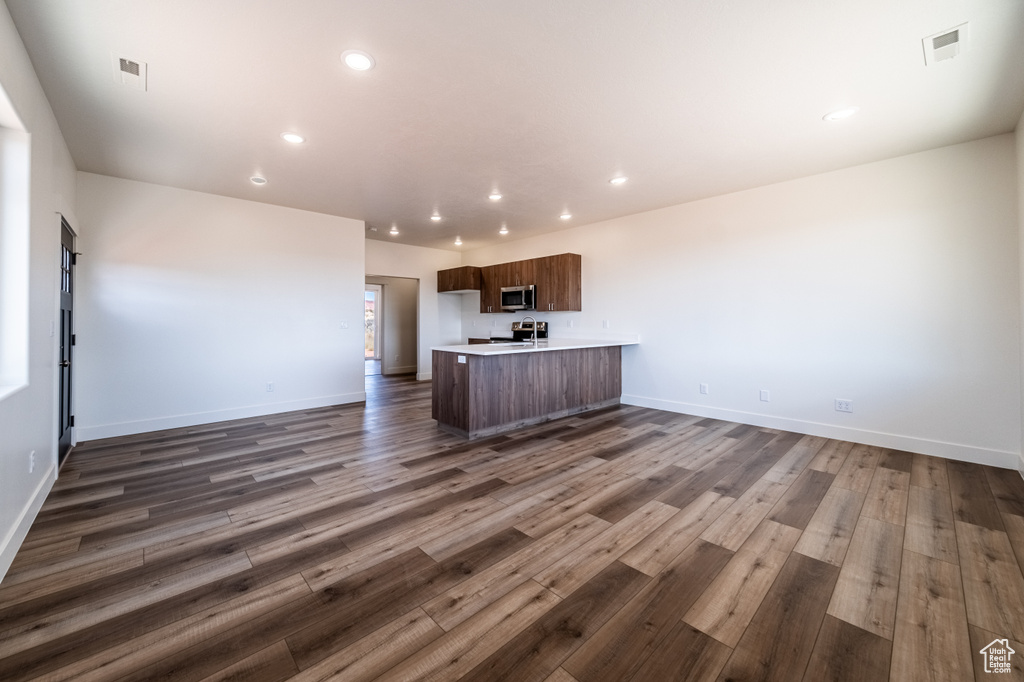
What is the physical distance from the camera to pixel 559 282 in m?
6.34

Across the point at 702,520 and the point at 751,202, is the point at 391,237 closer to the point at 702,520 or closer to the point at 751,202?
the point at 751,202

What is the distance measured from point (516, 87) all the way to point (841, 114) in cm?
237

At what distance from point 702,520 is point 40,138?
4.78 metres

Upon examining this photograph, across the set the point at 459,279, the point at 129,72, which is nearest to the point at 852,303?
the point at 459,279

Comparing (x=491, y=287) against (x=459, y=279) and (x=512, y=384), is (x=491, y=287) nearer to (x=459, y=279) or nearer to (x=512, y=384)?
(x=459, y=279)

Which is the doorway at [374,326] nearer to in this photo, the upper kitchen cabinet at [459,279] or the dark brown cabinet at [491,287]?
the upper kitchen cabinet at [459,279]

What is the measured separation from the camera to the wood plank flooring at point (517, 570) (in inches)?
55.6

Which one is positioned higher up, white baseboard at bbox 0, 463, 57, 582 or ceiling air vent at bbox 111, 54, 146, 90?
ceiling air vent at bbox 111, 54, 146, 90

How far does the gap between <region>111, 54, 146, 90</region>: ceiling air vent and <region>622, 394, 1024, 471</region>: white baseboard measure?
578 cm

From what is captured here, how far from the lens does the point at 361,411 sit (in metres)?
5.38

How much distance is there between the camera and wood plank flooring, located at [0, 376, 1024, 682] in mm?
1411

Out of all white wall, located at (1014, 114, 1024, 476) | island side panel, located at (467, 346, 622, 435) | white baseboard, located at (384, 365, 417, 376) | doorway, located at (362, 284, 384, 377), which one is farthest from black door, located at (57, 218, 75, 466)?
white wall, located at (1014, 114, 1024, 476)

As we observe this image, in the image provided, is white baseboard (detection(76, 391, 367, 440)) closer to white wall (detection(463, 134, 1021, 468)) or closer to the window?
the window

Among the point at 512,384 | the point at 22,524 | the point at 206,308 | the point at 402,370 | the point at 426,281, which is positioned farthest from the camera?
the point at 402,370
